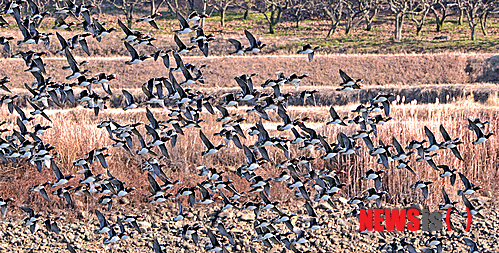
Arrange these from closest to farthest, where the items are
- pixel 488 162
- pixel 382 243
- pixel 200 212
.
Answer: pixel 382 243 → pixel 200 212 → pixel 488 162

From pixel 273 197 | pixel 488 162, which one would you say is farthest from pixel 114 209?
pixel 488 162

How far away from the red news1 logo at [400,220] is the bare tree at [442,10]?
135 ft

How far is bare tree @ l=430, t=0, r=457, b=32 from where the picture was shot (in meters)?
60.8

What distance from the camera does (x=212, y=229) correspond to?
50.7 ft

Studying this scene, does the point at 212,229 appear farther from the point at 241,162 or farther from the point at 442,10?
the point at 442,10

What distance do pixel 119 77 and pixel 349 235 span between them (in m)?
30.2

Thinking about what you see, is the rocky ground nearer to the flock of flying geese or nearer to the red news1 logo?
the red news1 logo

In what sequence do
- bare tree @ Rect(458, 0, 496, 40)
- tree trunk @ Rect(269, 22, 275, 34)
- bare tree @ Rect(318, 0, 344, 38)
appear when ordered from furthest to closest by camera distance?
tree trunk @ Rect(269, 22, 275, 34), bare tree @ Rect(318, 0, 344, 38), bare tree @ Rect(458, 0, 496, 40)

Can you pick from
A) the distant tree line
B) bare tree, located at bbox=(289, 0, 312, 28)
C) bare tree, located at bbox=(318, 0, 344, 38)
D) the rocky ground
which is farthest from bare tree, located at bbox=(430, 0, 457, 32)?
the rocky ground

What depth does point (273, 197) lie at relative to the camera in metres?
16.7

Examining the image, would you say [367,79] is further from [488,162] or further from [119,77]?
[488,162]

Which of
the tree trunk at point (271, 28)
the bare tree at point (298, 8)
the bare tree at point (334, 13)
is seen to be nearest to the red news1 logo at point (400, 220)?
the bare tree at point (334, 13)

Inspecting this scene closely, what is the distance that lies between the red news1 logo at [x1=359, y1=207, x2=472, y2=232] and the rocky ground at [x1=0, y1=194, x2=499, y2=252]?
20 centimetres

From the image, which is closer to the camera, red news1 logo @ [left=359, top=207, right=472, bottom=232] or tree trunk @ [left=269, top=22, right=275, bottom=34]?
red news1 logo @ [left=359, top=207, right=472, bottom=232]
